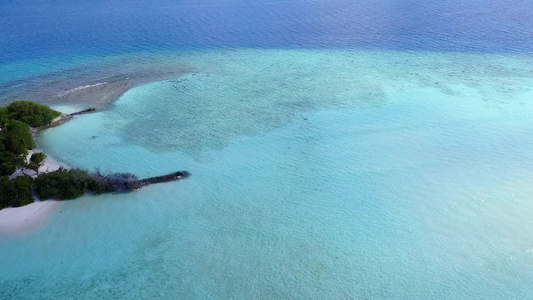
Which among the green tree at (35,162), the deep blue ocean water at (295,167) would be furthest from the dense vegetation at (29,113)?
the green tree at (35,162)

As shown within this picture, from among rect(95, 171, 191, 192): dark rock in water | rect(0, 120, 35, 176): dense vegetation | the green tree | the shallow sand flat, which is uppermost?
rect(0, 120, 35, 176): dense vegetation

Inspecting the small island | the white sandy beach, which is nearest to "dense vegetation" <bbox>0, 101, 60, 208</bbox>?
the small island

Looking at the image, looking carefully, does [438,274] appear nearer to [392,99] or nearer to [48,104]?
[392,99]

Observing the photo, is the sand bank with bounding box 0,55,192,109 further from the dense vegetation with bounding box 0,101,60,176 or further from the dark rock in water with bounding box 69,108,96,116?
the dense vegetation with bounding box 0,101,60,176

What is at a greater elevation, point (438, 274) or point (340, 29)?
point (340, 29)

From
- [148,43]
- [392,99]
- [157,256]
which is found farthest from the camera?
[148,43]

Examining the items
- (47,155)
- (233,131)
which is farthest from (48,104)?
(233,131)

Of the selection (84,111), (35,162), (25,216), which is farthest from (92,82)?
(25,216)
